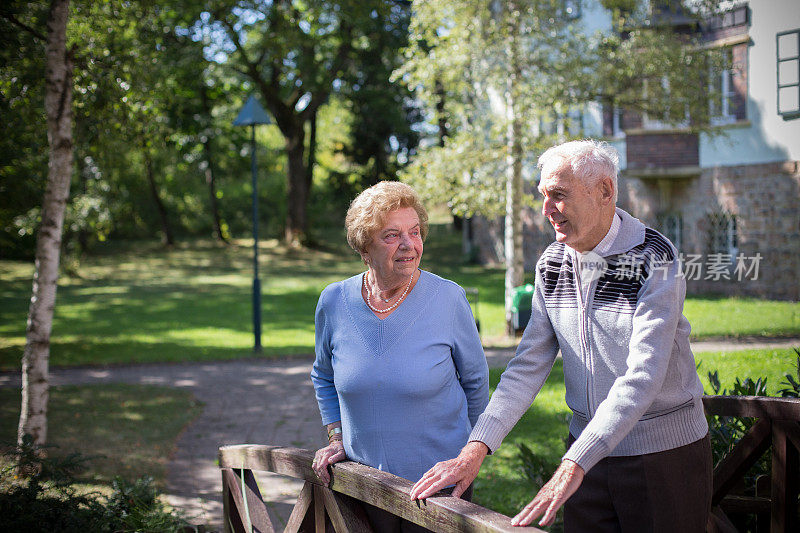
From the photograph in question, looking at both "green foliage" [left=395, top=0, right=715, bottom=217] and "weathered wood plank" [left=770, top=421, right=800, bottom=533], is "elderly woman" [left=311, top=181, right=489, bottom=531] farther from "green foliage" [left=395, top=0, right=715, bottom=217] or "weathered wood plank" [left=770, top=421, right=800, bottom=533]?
"green foliage" [left=395, top=0, right=715, bottom=217]

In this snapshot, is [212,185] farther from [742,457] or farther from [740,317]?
[742,457]

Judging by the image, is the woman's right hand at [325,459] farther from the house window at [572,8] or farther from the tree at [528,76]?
the house window at [572,8]

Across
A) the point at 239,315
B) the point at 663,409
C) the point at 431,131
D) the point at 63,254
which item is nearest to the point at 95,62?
the point at 663,409

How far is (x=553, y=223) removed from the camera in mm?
2371

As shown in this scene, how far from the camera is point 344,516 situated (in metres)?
2.65

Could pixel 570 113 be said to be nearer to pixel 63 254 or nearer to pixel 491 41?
pixel 491 41

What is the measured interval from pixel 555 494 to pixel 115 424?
725 cm

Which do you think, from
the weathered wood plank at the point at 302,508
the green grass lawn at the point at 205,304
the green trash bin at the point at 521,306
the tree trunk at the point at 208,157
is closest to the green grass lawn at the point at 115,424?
the green grass lawn at the point at 205,304

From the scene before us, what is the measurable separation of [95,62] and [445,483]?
632 centimetres

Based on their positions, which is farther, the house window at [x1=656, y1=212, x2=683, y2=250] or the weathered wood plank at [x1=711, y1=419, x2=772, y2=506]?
the house window at [x1=656, y1=212, x2=683, y2=250]

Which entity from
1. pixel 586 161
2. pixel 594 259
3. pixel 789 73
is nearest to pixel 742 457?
pixel 594 259

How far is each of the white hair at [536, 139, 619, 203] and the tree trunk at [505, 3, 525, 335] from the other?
9754 millimetres

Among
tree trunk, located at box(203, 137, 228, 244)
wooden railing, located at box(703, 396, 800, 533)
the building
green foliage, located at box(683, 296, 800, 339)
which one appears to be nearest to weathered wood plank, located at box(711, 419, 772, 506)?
wooden railing, located at box(703, 396, 800, 533)

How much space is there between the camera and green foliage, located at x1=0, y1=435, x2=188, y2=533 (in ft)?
11.4
